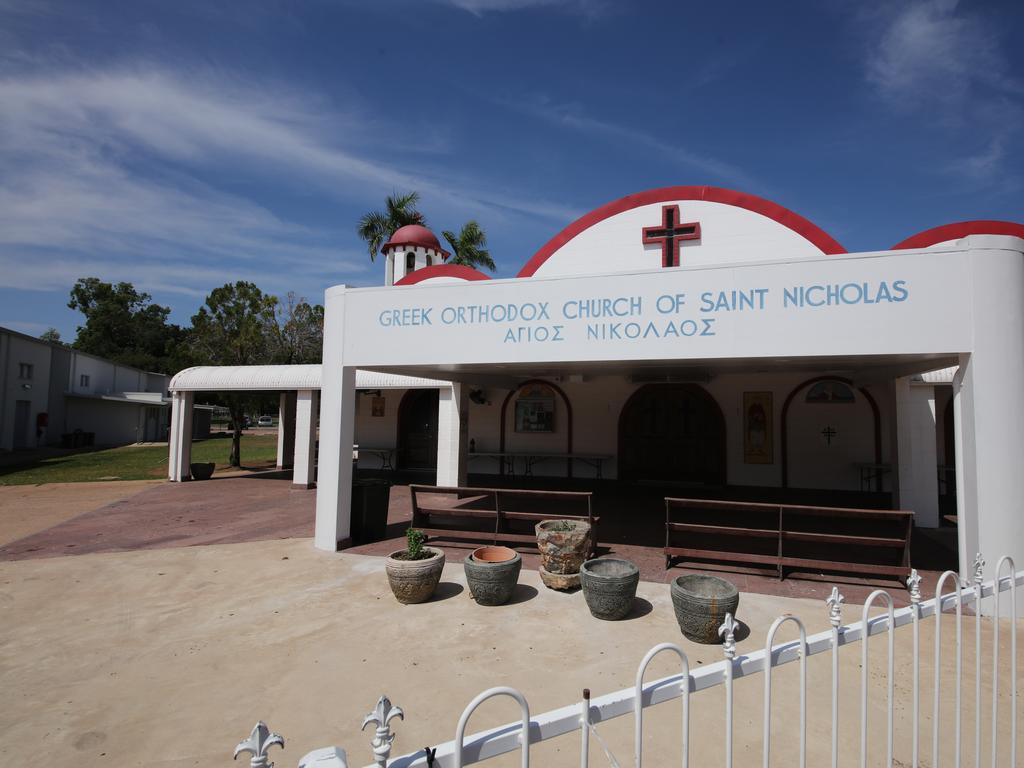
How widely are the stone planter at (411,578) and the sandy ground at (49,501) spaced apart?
24.1 feet

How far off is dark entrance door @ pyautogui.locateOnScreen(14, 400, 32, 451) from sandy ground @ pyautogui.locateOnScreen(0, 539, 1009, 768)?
26.8 meters

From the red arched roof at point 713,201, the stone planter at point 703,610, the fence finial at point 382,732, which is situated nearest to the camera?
the fence finial at point 382,732

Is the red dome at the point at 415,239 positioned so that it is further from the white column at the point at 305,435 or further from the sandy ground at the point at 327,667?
the sandy ground at the point at 327,667

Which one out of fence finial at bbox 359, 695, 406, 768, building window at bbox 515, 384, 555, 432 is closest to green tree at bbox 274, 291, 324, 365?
building window at bbox 515, 384, 555, 432

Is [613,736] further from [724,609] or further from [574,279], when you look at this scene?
[574,279]

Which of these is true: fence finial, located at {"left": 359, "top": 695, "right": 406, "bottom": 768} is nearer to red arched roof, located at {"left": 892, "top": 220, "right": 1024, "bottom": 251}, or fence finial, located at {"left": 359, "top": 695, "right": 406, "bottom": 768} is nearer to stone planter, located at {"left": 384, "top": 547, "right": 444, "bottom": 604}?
stone planter, located at {"left": 384, "top": 547, "right": 444, "bottom": 604}

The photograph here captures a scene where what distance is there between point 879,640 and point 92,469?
2327cm

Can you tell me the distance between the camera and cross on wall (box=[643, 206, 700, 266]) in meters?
11.8

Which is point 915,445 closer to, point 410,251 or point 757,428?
point 757,428

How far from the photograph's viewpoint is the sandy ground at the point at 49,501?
1022cm

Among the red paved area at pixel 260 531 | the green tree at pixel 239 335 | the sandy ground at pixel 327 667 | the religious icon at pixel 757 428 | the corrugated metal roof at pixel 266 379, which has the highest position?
the green tree at pixel 239 335

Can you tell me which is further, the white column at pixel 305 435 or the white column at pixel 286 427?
the white column at pixel 286 427

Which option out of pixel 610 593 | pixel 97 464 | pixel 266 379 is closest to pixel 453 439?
pixel 266 379

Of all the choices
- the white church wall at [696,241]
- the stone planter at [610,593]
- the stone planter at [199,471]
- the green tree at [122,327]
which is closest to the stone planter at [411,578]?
the stone planter at [610,593]
